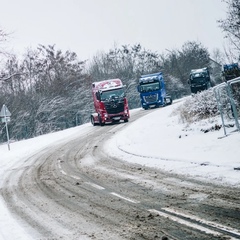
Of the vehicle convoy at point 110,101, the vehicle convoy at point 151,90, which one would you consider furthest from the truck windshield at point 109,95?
the vehicle convoy at point 151,90

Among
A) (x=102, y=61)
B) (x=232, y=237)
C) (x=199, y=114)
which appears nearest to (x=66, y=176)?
(x=232, y=237)

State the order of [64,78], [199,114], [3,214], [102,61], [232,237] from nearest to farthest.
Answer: [232,237] < [3,214] < [199,114] < [64,78] < [102,61]

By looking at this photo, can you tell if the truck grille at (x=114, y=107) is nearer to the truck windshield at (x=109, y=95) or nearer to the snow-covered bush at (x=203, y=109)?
the truck windshield at (x=109, y=95)

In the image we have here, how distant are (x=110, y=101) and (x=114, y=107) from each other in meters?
0.62

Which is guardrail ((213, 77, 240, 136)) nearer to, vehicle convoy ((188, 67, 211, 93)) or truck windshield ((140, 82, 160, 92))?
truck windshield ((140, 82, 160, 92))

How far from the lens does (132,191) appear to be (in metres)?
6.34

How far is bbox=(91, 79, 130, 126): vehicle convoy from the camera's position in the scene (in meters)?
25.1

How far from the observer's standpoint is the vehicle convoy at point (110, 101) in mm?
25094

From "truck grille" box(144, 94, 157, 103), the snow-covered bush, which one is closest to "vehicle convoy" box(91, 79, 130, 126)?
"truck grille" box(144, 94, 157, 103)

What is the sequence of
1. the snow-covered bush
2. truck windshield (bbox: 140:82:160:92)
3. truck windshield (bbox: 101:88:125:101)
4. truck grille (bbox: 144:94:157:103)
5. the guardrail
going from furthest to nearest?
1. truck grille (bbox: 144:94:157:103)
2. truck windshield (bbox: 140:82:160:92)
3. truck windshield (bbox: 101:88:125:101)
4. the snow-covered bush
5. the guardrail

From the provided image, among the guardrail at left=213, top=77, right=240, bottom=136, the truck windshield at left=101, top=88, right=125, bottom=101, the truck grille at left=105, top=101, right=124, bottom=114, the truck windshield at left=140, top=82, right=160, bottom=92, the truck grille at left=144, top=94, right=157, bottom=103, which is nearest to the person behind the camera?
the guardrail at left=213, top=77, right=240, bottom=136

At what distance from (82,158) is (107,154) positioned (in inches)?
41.2

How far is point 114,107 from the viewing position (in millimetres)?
25234

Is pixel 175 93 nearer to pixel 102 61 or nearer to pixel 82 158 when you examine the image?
pixel 102 61
